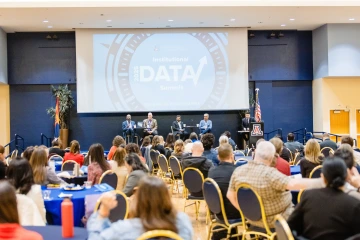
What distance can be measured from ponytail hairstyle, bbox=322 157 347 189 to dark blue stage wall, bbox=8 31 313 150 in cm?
1406

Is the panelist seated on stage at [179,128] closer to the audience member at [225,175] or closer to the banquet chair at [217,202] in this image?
the audience member at [225,175]

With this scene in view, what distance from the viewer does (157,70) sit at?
16062 mm

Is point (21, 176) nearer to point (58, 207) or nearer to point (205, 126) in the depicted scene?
point (58, 207)

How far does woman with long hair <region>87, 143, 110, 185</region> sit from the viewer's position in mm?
5480

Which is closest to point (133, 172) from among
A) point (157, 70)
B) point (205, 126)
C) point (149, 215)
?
point (149, 215)

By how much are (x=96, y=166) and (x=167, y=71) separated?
35.5 feet

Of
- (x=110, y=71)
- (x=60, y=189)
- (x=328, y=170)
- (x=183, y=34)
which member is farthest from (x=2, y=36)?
(x=328, y=170)

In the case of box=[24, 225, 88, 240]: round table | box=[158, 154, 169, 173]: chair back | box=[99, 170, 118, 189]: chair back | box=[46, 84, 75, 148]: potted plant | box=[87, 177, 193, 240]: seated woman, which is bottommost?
box=[158, 154, 169, 173]: chair back

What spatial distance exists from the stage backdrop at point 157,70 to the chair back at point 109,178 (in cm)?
1073

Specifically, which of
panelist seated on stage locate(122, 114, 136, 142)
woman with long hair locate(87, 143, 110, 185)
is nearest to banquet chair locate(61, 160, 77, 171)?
woman with long hair locate(87, 143, 110, 185)

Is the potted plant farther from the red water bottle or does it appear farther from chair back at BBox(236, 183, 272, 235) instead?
the red water bottle

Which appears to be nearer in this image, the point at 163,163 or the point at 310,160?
the point at 310,160

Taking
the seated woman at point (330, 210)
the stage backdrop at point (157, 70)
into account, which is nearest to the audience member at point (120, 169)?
the seated woman at point (330, 210)

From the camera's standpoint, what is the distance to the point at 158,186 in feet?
7.54
